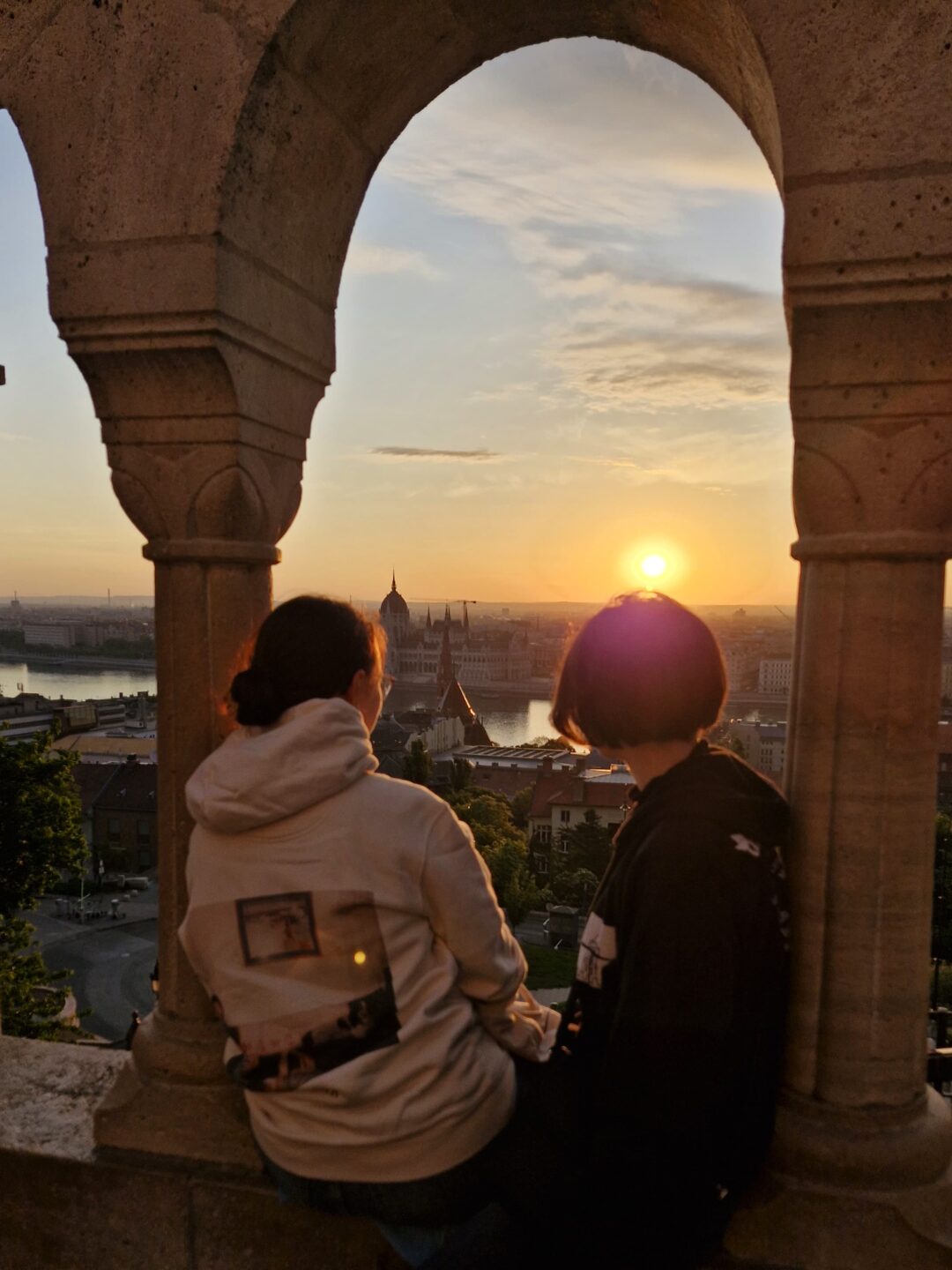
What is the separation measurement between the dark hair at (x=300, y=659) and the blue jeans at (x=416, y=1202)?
68 cm

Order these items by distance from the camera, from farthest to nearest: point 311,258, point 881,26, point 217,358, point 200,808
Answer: point 311,258, point 217,358, point 881,26, point 200,808

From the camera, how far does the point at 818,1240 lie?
1.73 metres

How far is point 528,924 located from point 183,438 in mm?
26509

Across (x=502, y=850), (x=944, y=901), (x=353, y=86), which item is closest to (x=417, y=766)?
(x=502, y=850)

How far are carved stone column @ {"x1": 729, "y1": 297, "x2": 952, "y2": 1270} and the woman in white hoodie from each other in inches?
24.4

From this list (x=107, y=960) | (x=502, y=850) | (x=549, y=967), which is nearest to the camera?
(x=549, y=967)

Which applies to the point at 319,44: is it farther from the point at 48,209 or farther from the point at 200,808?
the point at 200,808

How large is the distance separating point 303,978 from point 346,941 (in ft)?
0.30

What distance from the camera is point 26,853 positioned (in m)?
11.6

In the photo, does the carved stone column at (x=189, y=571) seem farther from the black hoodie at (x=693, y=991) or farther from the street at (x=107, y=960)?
the street at (x=107, y=960)

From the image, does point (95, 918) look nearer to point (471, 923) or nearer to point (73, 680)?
point (471, 923)

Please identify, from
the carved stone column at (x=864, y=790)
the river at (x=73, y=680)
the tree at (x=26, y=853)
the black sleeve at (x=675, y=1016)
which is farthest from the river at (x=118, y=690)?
the black sleeve at (x=675, y=1016)

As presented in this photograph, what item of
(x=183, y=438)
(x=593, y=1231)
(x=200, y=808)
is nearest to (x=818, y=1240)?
(x=593, y=1231)

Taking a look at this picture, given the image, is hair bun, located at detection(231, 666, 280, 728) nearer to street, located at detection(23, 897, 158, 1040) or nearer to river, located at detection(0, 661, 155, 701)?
street, located at detection(23, 897, 158, 1040)
